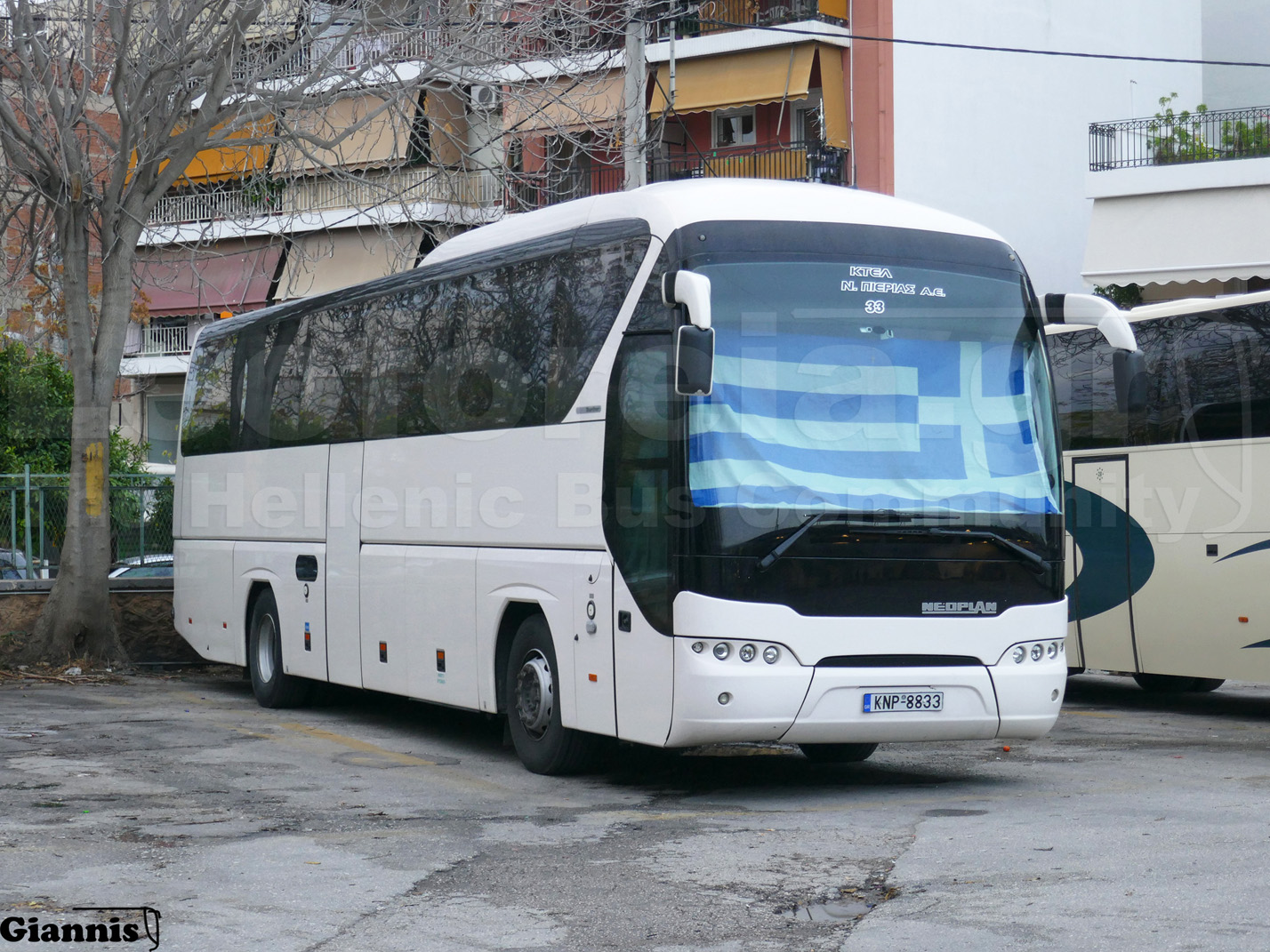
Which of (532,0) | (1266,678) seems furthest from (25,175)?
(1266,678)

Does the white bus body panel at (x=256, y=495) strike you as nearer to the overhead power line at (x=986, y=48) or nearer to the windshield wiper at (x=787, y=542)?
the windshield wiper at (x=787, y=542)

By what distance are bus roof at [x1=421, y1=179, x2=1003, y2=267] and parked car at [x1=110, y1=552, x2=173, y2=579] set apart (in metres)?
10.4

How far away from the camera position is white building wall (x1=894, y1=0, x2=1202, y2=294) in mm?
31625

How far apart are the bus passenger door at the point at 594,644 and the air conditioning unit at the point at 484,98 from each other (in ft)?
29.5

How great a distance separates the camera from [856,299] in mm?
9906

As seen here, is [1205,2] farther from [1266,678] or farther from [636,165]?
[1266,678]

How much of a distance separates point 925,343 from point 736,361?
1.16 m

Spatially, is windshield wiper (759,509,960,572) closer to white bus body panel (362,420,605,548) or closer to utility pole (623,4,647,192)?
white bus body panel (362,420,605,548)

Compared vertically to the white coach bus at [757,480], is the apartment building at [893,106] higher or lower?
higher

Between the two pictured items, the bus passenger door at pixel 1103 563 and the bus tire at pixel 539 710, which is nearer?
the bus tire at pixel 539 710

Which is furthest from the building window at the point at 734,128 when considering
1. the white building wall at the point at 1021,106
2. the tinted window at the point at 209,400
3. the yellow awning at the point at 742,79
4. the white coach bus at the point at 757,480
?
the white coach bus at the point at 757,480

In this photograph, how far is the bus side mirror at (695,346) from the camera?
358 inches

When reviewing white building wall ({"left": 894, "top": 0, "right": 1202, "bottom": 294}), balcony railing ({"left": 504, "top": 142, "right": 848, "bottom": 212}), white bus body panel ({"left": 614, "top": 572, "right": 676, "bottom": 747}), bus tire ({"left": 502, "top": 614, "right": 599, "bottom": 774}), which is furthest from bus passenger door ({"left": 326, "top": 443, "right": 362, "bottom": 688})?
white building wall ({"left": 894, "top": 0, "right": 1202, "bottom": 294})

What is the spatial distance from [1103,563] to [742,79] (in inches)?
722
